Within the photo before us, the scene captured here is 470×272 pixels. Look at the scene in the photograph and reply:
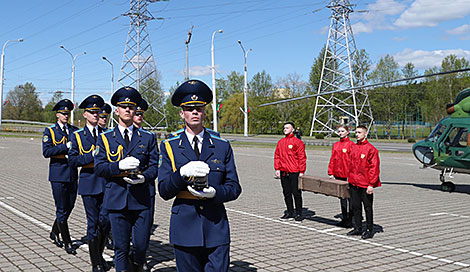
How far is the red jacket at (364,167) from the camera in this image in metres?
7.73

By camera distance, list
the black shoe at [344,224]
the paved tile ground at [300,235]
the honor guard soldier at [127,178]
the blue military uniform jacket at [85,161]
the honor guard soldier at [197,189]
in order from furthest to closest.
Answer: the black shoe at [344,224]
the paved tile ground at [300,235]
the blue military uniform jacket at [85,161]
the honor guard soldier at [127,178]
the honor guard soldier at [197,189]

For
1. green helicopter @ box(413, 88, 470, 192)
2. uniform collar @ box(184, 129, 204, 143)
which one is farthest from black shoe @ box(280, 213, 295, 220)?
green helicopter @ box(413, 88, 470, 192)

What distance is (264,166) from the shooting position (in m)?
21.6

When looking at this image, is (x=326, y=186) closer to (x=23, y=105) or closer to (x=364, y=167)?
(x=364, y=167)

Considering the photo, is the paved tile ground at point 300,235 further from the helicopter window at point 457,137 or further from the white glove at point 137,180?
the white glove at point 137,180

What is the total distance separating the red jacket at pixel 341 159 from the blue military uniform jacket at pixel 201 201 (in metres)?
5.66

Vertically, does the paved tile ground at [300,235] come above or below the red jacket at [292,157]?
below

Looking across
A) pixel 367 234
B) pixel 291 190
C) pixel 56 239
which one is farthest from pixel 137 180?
pixel 291 190

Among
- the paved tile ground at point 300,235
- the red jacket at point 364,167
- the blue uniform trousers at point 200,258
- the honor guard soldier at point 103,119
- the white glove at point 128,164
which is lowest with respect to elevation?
the paved tile ground at point 300,235

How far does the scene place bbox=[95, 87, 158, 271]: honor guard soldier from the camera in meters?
4.69

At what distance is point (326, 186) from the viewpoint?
857 cm

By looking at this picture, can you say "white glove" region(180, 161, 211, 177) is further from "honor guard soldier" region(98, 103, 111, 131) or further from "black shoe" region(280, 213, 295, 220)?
"black shoe" region(280, 213, 295, 220)

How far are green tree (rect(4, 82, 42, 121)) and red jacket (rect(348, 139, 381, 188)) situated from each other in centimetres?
9177

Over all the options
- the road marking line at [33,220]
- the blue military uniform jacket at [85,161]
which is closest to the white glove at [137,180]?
the blue military uniform jacket at [85,161]
